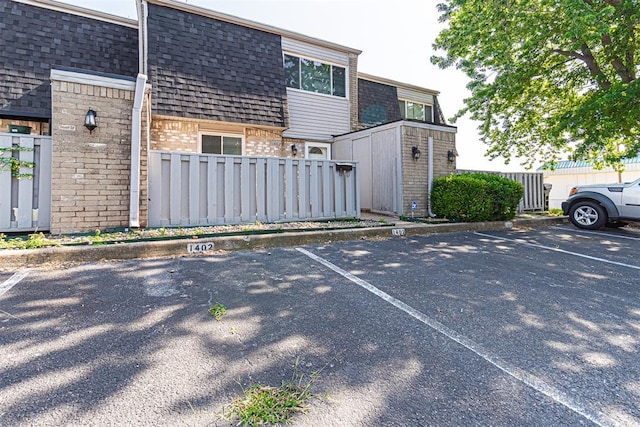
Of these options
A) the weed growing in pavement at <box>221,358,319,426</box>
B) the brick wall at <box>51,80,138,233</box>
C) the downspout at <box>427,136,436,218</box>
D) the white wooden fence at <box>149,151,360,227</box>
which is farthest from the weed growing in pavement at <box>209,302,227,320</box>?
the downspout at <box>427,136,436,218</box>

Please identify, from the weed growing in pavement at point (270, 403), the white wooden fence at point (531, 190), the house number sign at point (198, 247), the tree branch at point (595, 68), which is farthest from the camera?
the white wooden fence at point (531, 190)

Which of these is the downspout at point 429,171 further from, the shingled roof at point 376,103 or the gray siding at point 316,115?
the shingled roof at point 376,103

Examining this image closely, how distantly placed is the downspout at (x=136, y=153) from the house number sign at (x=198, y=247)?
4.41 ft

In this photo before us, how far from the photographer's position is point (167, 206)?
5.91 meters

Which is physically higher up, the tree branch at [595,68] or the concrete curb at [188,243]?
the tree branch at [595,68]

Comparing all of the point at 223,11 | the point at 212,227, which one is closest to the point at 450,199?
the point at 212,227

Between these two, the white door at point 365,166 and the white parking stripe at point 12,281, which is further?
the white door at point 365,166

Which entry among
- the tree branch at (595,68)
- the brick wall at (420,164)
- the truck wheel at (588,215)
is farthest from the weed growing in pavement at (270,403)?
the tree branch at (595,68)

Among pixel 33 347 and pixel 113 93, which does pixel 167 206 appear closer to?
pixel 113 93

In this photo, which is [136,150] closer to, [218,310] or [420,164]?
[218,310]

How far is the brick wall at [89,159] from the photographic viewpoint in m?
4.89

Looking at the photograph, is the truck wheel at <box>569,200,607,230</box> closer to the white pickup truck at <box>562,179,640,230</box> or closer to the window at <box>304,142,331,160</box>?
the white pickup truck at <box>562,179,640,230</box>

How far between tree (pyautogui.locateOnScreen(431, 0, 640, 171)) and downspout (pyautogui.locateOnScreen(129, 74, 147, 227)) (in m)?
8.24

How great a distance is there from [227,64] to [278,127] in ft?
7.60
